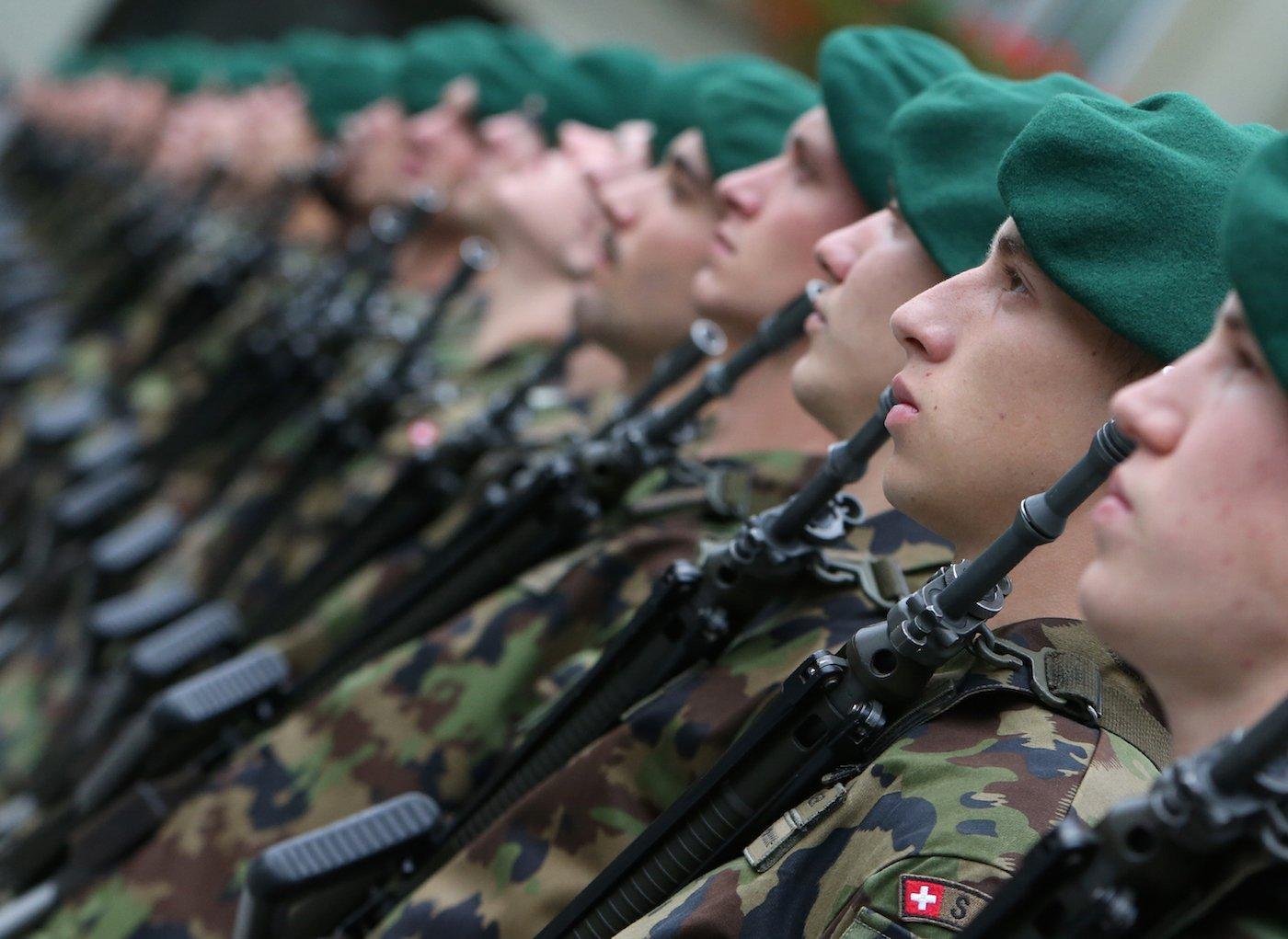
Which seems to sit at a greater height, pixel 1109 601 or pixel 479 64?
pixel 1109 601

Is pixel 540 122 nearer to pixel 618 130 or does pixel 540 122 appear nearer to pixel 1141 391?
pixel 618 130

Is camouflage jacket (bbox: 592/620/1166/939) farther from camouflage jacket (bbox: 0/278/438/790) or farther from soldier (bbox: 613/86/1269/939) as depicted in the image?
camouflage jacket (bbox: 0/278/438/790)

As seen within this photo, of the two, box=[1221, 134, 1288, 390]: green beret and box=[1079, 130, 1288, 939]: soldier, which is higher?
box=[1221, 134, 1288, 390]: green beret

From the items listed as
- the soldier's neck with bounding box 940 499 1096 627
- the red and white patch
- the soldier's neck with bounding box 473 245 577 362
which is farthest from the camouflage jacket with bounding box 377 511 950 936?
the soldier's neck with bounding box 473 245 577 362

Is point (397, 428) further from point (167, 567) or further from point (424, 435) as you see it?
point (167, 567)

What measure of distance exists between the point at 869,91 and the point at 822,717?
1.17 m

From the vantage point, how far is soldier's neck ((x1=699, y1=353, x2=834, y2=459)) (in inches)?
92.1

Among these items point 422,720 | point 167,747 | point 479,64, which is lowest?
point 167,747

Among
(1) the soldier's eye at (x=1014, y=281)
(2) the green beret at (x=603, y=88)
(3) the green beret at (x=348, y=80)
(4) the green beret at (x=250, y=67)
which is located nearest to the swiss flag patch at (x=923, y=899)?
(1) the soldier's eye at (x=1014, y=281)

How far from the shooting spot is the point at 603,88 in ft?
13.6

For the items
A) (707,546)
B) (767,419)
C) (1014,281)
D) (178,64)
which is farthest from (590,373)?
(178,64)

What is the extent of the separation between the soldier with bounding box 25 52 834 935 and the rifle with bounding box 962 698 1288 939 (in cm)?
117

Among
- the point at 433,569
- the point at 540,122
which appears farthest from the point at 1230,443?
the point at 540,122

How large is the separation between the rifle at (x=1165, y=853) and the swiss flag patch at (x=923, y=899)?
0.38ft
